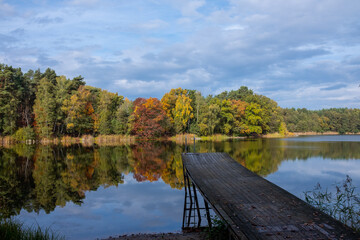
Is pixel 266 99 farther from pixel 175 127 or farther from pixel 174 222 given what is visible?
pixel 174 222

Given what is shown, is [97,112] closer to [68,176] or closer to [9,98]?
[9,98]

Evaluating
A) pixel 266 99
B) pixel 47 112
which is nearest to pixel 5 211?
pixel 47 112

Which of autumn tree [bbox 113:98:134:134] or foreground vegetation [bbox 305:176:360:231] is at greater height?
autumn tree [bbox 113:98:134:134]

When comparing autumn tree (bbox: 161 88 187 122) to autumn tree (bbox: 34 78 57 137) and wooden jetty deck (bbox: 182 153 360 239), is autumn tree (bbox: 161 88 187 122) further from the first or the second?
wooden jetty deck (bbox: 182 153 360 239)

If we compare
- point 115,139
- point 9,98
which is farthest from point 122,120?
point 9,98

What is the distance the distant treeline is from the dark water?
22820 mm

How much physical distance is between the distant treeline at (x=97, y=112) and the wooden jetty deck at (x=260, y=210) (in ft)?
132

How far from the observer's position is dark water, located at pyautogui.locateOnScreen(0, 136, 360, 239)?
9672 mm

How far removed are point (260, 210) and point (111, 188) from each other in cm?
1090

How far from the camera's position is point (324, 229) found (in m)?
4.73

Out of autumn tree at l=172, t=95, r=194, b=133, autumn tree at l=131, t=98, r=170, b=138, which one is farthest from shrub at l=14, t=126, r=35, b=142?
autumn tree at l=172, t=95, r=194, b=133

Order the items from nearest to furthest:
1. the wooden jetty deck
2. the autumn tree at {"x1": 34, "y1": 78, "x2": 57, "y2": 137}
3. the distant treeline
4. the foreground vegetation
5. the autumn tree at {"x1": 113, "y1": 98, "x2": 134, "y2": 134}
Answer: the wooden jetty deck → the foreground vegetation → the autumn tree at {"x1": 34, "y1": 78, "x2": 57, "y2": 137} → the distant treeline → the autumn tree at {"x1": 113, "y1": 98, "x2": 134, "y2": 134}

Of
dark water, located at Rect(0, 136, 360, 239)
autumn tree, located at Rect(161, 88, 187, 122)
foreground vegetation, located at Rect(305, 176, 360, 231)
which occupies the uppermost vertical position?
autumn tree, located at Rect(161, 88, 187, 122)

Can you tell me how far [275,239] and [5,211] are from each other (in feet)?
34.5
